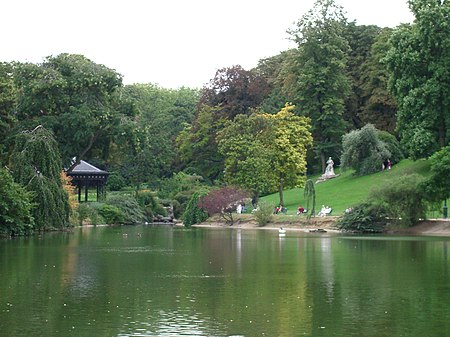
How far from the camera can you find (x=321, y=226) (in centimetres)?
5575

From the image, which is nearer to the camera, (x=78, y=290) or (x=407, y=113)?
(x=78, y=290)

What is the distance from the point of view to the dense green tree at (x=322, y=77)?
77.7 m

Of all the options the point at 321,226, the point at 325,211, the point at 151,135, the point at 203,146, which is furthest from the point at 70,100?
the point at 151,135

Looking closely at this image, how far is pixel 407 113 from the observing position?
61.0 metres

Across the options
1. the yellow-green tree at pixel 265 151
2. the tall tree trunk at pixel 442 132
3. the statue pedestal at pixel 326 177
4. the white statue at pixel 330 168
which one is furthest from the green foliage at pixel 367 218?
the white statue at pixel 330 168

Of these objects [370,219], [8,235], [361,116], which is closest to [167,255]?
[8,235]

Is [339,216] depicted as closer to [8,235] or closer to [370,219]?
[370,219]

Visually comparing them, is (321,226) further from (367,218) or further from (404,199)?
(404,199)

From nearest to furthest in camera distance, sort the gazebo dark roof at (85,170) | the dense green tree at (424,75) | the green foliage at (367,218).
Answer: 1. the green foliage at (367,218)
2. the dense green tree at (424,75)
3. the gazebo dark roof at (85,170)

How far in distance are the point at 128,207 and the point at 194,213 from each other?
6924 mm

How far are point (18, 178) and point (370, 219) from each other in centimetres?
2135

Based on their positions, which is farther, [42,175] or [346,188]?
[346,188]

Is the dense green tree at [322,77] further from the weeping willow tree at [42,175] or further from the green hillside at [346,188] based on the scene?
the weeping willow tree at [42,175]

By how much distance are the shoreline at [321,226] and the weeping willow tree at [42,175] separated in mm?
16146
